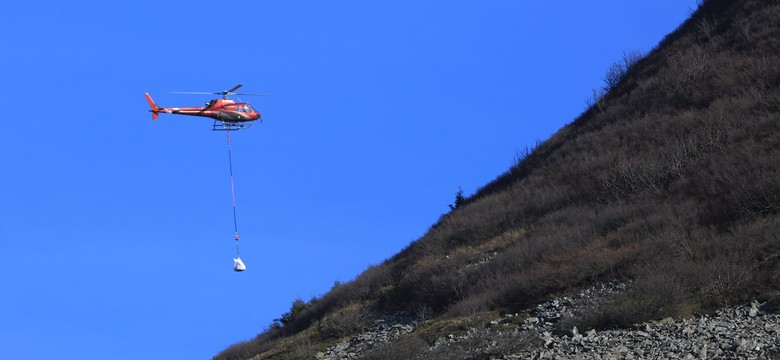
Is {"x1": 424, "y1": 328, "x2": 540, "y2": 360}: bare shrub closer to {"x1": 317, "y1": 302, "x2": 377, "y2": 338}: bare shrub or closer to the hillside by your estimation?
the hillside

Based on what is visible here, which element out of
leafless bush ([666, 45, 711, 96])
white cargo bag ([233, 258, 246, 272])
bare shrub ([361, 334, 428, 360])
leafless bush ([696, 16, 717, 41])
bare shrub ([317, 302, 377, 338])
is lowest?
bare shrub ([361, 334, 428, 360])

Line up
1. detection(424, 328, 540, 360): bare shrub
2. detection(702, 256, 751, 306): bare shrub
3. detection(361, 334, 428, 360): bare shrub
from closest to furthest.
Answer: detection(424, 328, 540, 360): bare shrub < detection(702, 256, 751, 306): bare shrub < detection(361, 334, 428, 360): bare shrub

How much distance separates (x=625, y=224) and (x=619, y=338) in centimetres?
1108

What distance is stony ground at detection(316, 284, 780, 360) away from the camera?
1730 centimetres

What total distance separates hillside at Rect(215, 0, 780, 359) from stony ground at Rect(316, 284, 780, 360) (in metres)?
0.36

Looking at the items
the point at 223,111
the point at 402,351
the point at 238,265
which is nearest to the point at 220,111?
the point at 223,111

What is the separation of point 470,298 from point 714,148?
11.5 meters

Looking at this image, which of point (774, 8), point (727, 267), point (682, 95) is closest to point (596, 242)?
point (727, 267)

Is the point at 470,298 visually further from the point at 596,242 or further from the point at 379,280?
the point at 379,280

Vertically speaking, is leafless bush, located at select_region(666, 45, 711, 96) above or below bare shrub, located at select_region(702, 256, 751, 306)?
above

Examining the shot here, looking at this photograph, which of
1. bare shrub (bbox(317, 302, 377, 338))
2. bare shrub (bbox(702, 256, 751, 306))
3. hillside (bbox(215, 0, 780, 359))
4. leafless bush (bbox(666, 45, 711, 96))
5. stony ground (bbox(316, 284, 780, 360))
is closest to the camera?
stony ground (bbox(316, 284, 780, 360))

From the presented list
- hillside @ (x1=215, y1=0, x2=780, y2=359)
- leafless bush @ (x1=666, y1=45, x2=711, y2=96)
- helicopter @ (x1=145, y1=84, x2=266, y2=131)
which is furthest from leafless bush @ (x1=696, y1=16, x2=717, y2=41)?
helicopter @ (x1=145, y1=84, x2=266, y2=131)

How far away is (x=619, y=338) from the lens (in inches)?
762

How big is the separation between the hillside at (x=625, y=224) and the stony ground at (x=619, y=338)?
1.17ft
